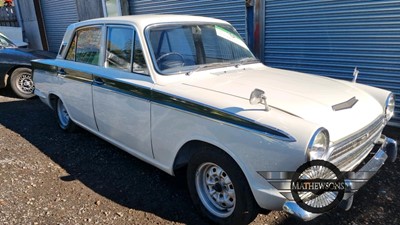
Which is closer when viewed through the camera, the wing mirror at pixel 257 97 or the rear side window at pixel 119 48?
the wing mirror at pixel 257 97

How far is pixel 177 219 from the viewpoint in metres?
2.88

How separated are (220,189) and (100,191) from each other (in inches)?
54.2

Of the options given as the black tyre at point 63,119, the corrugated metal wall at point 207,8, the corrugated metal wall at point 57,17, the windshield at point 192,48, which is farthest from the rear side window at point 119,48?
the corrugated metal wall at point 57,17

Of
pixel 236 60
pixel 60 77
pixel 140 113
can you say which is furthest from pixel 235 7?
pixel 140 113

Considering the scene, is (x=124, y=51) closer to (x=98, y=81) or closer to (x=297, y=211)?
(x=98, y=81)

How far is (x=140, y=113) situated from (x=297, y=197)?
161 cm

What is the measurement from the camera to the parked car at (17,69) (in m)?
6.88

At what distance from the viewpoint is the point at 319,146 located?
2.16 metres

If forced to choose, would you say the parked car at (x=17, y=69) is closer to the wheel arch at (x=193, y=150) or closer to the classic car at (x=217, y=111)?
the classic car at (x=217, y=111)

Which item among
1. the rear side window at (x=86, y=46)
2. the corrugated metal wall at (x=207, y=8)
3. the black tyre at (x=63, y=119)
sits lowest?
the black tyre at (x=63, y=119)

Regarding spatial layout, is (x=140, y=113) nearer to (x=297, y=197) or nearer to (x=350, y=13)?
(x=297, y=197)

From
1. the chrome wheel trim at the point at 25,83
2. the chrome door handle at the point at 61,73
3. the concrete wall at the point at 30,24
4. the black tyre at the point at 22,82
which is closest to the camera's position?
the chrome door handle at the point at 61,73

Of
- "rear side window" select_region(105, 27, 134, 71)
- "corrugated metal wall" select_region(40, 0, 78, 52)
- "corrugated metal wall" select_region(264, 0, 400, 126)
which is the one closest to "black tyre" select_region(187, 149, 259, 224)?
"rear side window" select_region(105, 27, 134, 71)

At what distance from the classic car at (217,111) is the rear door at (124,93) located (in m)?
0.01
